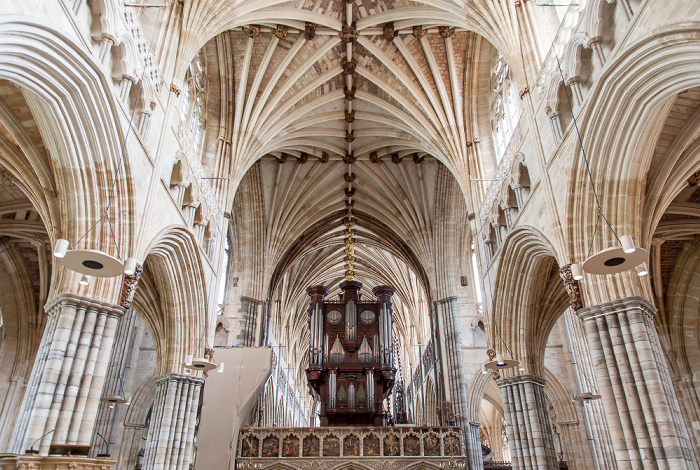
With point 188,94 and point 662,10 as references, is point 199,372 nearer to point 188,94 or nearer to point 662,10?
point 188,94

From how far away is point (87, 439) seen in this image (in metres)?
8.34

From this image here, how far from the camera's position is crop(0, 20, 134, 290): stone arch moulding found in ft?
25.6

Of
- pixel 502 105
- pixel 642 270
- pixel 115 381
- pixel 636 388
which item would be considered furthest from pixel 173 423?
pixel 502 105

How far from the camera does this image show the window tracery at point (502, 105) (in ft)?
51.3

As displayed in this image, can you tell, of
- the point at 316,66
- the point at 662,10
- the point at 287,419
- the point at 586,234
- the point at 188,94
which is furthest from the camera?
the point at 287,419

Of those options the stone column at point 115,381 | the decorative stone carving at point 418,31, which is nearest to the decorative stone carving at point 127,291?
the stone column at point 115,381

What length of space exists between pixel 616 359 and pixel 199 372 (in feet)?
32.4

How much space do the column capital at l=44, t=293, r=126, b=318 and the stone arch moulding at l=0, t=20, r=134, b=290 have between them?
3.32ft

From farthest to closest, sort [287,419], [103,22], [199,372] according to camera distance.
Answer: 1. [287,419]
2. [199,372]
3. [103,22]

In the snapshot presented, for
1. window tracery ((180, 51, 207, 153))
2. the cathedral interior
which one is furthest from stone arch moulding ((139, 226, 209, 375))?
window tracery ((180, 51, 207, 153))

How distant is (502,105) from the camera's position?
1661 centimetres

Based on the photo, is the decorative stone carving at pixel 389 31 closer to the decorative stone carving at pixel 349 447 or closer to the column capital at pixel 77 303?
the column capital at pixel 77 303

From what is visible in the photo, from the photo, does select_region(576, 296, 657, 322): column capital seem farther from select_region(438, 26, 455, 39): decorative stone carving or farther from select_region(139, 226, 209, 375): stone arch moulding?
select_region(438, 26, 455, 39): decorative stone carving

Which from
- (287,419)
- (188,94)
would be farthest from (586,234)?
(287,419)
